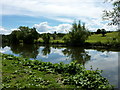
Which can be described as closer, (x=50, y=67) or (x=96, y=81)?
(x=96, y=81)

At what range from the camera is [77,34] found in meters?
64.0

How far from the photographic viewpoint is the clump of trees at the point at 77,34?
64188 millimetres

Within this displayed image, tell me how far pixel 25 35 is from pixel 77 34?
35.8 m

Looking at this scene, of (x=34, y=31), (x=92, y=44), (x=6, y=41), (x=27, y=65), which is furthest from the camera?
(x=6, y=41)

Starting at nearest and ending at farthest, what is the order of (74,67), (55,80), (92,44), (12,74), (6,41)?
(55,80) < (12,74) < (74,67) < (92,44) < (6,41)

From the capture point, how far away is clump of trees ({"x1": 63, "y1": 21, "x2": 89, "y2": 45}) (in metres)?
64.2

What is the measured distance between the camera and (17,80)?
8.35 metres

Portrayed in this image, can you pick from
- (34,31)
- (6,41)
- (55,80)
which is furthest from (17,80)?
(6,41)

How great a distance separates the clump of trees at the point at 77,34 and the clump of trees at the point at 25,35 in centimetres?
2829

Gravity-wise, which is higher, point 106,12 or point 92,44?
point 106,12

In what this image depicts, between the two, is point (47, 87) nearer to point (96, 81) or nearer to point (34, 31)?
point (96, 81)

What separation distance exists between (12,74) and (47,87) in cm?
314

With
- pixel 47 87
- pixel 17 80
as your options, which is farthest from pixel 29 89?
pixel 17 80

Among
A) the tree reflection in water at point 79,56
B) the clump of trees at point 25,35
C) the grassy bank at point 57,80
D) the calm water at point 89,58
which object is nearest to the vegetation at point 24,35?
the clump of trees at point 25,35
